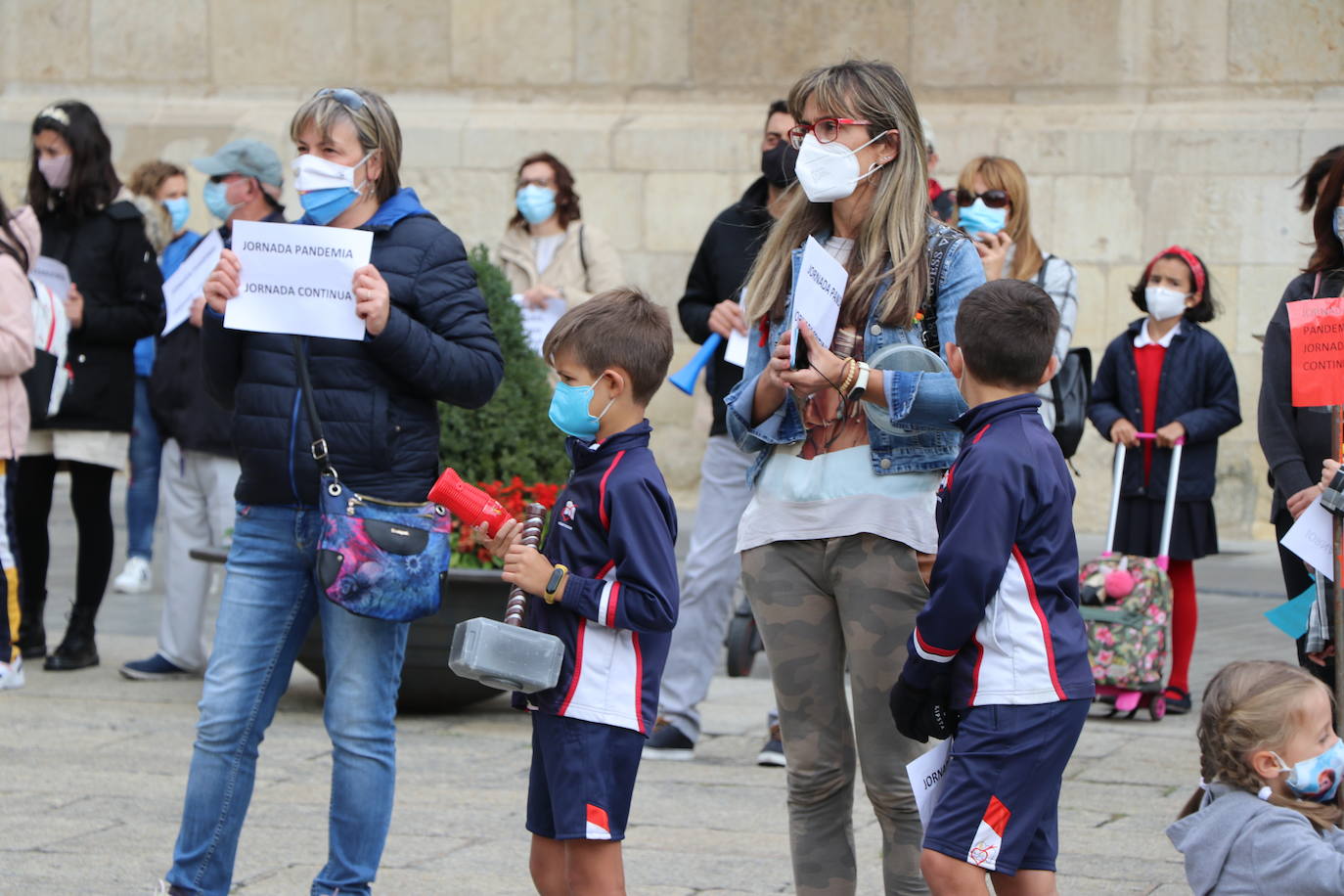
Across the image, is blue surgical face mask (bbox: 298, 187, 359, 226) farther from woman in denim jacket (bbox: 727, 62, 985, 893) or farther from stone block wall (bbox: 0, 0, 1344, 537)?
stone block wall (bbox: 0, 0, 1344, 537)

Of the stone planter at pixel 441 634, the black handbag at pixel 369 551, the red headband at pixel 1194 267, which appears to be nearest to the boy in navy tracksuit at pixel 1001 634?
the black handbag at pixel 369 551

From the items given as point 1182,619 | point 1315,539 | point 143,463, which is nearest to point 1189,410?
point 1182,619

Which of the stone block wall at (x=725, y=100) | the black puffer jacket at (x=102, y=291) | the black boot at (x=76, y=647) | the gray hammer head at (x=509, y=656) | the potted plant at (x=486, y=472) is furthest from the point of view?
the stone block wall at (x=725, y=100)

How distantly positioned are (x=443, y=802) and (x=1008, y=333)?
2.78 meters

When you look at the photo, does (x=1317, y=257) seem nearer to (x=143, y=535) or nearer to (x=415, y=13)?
(x=143, y=535)

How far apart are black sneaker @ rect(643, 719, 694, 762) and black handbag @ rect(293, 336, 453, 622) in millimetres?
2219

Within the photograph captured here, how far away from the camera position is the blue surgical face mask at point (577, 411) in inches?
143

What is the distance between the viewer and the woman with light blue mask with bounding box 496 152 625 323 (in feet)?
27.7

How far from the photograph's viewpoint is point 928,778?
3479 millimetres

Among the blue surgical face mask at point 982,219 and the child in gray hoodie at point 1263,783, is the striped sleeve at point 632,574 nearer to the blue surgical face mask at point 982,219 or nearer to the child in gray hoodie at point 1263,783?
the child in gray hoodie at point 1263,783

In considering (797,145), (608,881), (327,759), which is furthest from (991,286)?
(327,759)

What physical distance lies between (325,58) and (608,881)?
413 inches

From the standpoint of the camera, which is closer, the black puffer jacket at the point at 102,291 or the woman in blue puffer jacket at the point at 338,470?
the woman in blue puffer jacket at the point at 338,470

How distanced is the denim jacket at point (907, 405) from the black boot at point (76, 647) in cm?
451
